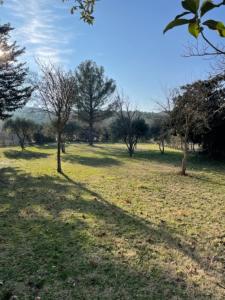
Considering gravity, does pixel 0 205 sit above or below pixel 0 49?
below

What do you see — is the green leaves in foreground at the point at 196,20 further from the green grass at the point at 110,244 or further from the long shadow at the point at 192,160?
the long shadow at the point at 192,160

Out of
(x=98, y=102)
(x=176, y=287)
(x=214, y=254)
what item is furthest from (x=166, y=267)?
(x=98, y=102)

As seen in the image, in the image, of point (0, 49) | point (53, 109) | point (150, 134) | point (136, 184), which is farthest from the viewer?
point (150, 134)

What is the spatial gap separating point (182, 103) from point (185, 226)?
390 inches

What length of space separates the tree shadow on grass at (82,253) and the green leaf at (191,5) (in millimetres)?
3304

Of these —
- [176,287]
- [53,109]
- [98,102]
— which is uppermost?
[98,102]

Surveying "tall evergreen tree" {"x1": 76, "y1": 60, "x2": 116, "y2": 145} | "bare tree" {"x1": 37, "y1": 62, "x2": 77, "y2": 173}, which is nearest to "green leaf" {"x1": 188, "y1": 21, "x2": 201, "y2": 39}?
"bare tree" {"x1": 37, "y1": 62, "x2": 77, "y2": 173}

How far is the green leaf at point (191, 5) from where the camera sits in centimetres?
71

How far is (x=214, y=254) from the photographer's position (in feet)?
15.1

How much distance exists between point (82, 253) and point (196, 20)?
4158 millimetres

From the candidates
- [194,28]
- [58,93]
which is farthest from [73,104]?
[194,28]

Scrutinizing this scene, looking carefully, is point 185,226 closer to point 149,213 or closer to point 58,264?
point 149,213

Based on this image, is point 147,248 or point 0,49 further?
point 0,49

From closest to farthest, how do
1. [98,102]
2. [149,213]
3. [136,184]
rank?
[149,213] → [136,184] → [98,102]
